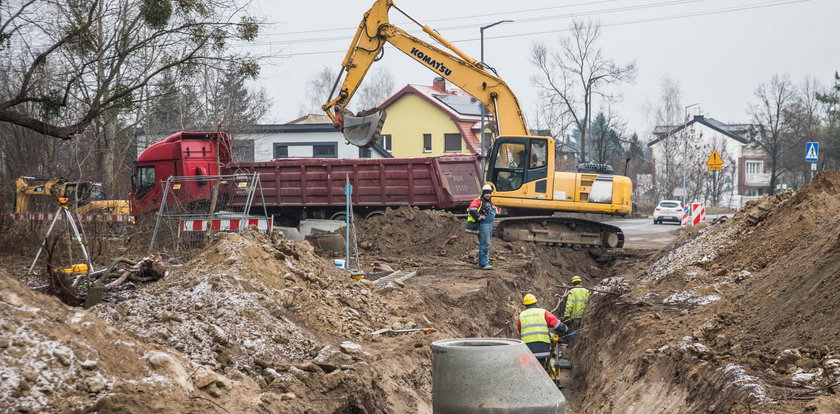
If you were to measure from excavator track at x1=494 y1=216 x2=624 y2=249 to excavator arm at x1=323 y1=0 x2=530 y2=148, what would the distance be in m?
2.27

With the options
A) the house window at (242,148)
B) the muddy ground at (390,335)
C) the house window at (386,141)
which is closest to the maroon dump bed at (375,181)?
the muddy ground at (390,335)

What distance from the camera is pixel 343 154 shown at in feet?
174

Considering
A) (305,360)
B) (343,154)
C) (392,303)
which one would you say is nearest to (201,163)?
(392,303)

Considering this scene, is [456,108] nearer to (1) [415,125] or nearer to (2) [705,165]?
(1) [415,125]

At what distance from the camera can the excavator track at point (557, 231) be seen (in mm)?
21547

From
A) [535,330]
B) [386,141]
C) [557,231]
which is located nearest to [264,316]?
[535,330]

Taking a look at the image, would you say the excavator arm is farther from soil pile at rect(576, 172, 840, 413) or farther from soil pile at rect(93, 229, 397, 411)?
soil pile at rect(93, 229, 397, 411)

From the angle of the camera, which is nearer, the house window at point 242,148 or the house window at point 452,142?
the house window at point 242,148

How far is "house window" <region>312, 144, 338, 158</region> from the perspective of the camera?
174 feet

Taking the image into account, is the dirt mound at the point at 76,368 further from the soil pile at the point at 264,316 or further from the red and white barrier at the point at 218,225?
the red and white barrier at the point at 218,225

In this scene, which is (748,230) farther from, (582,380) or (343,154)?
(343,154)

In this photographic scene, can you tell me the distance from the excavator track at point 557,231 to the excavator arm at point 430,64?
2.27 metres

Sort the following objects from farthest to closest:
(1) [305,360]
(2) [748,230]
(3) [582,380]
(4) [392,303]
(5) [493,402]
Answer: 1. (2) [748,230]
2. (3) [582,380]
3. (4) [392,303]
4. (1) [305,360]
5. (5) [493,402]

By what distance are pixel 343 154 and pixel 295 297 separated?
141 ft
